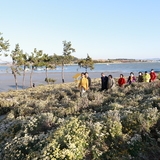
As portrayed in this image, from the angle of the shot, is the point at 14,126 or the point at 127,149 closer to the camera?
the point at 127,149

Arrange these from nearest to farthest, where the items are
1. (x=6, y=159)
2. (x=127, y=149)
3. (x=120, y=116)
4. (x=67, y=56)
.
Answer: (x=127, y=149) < (x=6, y=159) < (x=120, y=116) < (x=67, y=56)

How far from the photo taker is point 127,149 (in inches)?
227

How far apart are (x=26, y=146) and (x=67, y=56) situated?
141ft

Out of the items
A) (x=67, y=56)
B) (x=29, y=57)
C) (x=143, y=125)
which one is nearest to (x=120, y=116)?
(x=143, y=125)

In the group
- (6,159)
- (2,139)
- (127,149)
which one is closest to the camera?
(127,149)

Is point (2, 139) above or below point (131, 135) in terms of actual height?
below

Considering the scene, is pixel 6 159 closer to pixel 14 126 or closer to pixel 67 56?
pixel 14 126

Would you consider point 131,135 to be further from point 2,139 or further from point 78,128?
point 2,139

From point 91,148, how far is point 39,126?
224cm

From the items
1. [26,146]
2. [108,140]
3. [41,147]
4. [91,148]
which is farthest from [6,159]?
[108,140]

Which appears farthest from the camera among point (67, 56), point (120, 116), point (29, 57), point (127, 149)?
point (67, 56)

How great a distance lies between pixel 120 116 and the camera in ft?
23.6

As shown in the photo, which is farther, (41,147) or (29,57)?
(29,57)

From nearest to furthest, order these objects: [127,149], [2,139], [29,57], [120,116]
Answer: [127,149]
[120,116]
[2,139]
[29,57]
